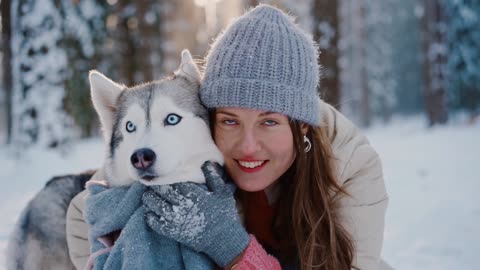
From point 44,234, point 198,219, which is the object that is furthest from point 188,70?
point 44,234

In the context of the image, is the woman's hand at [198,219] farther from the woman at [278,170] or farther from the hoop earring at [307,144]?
the hoop earring at [307,144]

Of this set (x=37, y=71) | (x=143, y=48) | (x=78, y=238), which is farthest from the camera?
(x=143, y=48)

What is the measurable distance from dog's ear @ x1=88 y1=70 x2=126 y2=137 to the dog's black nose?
18.6 inches

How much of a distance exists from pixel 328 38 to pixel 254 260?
245 inches

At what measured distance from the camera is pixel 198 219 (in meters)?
1.67

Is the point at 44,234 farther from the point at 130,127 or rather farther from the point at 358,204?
the point at 358,204

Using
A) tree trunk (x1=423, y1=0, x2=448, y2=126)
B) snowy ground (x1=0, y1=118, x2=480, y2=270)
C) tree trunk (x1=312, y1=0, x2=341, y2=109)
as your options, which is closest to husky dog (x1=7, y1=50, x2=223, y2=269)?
snowy ground (x1=0, y1=118, x2=480, y2=270)

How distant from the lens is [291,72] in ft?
6.36

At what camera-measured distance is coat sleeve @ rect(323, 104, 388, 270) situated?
2121 mm

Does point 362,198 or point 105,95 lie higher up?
point 105,95

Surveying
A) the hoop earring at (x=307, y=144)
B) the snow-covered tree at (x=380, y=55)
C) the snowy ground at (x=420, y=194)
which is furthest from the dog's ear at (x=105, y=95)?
the snow-covered tree at (x=380, y=55)

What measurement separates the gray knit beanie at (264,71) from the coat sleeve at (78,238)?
96 cm

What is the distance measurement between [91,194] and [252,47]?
963 mm

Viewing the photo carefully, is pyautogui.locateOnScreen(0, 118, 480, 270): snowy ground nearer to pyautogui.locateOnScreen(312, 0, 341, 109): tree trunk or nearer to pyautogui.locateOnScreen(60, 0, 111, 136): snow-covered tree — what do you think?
pyautogui.locateOnScreen(60, 0, 111, 136): snow-covered tree
